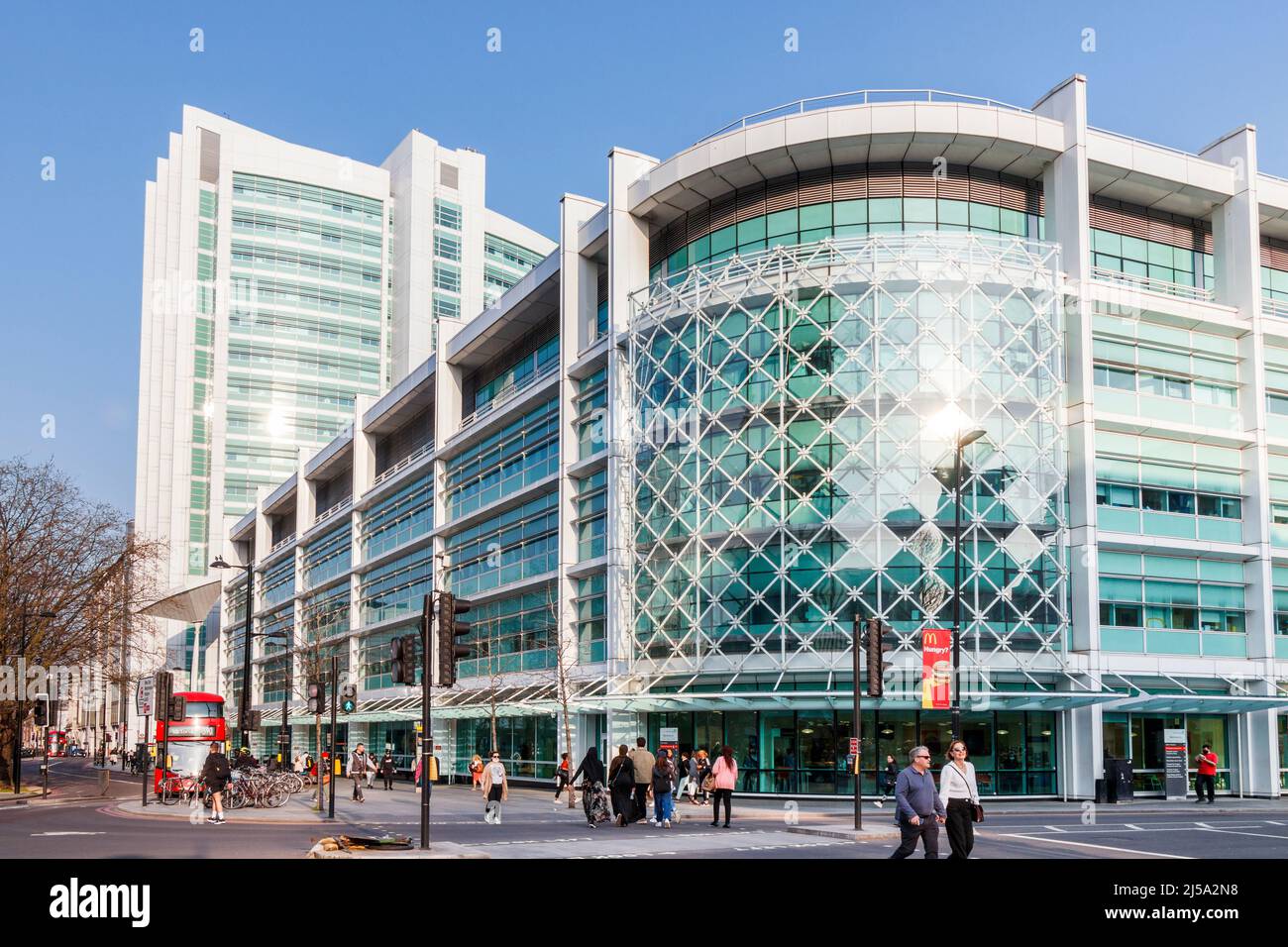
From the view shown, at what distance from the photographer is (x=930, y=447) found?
128ft

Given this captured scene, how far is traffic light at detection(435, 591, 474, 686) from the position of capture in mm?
19516

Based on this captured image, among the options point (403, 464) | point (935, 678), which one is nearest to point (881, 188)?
point (935, 678)

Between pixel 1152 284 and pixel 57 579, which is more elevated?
pixel 1152 284

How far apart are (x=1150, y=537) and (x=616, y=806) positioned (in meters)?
22.2

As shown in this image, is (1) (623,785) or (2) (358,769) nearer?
(1) (623,785)

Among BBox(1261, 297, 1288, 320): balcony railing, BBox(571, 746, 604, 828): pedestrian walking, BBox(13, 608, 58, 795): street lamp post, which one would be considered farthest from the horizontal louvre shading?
BBox(13, 608, 58, 795): street lamp post

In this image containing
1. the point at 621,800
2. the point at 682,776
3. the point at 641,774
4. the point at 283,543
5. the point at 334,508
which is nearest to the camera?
the point at 621,800

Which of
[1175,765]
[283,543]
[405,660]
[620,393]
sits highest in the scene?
[620,393]

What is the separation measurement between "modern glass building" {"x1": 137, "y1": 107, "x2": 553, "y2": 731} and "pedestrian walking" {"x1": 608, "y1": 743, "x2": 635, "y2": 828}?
95399 mm

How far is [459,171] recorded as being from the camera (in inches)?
5251

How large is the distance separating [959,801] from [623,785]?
1336 centimetres

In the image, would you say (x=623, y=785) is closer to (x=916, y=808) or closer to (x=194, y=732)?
(x=916, y=808)
